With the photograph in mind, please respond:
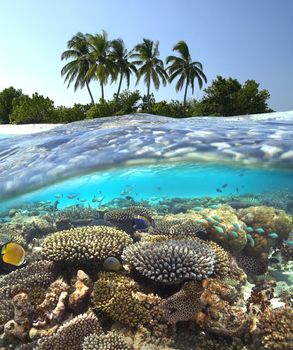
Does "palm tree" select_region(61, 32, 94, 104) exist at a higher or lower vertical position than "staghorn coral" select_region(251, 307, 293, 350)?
higher

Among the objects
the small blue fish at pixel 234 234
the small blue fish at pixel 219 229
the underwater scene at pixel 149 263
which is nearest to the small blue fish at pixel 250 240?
the underwater scene at pixel 149 263

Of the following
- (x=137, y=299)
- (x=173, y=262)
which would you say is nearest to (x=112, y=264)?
(x=137, y=299)

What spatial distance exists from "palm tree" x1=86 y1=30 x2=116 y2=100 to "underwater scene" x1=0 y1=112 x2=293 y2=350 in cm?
3857

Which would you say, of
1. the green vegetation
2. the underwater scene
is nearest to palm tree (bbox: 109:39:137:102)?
the green vegetation

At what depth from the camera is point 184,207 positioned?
63.4 ft

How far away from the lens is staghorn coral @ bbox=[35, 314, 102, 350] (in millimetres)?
6594

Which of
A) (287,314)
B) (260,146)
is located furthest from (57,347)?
(260,146)

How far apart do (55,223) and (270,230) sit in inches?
324

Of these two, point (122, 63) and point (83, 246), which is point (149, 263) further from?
point (122, 63)

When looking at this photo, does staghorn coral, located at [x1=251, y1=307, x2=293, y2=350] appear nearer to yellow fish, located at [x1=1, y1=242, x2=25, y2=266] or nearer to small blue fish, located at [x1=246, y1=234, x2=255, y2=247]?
small blue fish, located at [x1=246, y1=234, x2=255, y2=247]

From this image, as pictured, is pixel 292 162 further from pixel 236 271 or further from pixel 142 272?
pixel 142 272

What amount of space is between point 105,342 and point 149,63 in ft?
165

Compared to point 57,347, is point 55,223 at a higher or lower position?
lower

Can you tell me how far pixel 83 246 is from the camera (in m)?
8.20
